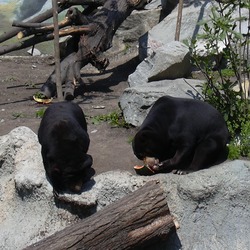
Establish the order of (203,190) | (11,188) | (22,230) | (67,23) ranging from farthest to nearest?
1. (67,23)
2. (11,188)
3. (22,230)
4. (203,190)

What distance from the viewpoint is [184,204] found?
572 cm

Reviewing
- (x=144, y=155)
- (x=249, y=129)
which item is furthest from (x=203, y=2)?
(x=144, y=155)

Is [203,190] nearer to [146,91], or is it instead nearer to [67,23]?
[146,91]

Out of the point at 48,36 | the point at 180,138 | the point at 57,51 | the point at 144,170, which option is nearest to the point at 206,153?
the point at 180,138

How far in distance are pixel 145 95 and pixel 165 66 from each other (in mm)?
1658

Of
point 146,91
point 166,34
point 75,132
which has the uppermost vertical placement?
point 75,132

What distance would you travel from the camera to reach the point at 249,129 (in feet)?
22.2

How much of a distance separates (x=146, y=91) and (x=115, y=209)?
2.95m

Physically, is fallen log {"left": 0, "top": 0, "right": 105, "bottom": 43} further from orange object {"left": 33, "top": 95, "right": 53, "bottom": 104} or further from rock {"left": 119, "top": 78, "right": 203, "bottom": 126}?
rock {"left": 119, "top": 78, "right": 203, "bottom": 126}

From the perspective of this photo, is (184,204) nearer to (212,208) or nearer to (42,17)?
(212,208)

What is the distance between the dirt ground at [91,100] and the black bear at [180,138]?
36 centimetres

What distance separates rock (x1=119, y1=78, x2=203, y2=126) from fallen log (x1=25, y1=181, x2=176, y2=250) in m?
2.54

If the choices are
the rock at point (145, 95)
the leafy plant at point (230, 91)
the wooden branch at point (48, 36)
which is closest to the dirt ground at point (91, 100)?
the rock at point (145, 95)

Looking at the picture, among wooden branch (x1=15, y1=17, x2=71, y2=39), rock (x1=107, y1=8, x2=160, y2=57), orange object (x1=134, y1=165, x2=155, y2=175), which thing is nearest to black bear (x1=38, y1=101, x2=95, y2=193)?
orange object (x1=134, y1=165, x2=155, y2=175)
